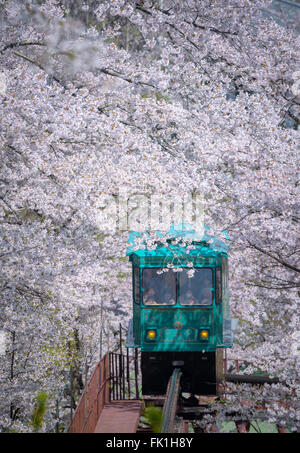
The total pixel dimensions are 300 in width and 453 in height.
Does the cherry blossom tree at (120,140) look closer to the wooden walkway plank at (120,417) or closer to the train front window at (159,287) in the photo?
the wooden walkway plank at (120,417)

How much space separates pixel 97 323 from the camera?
1497 centimetres

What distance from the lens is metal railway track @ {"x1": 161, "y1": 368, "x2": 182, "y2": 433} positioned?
798cm

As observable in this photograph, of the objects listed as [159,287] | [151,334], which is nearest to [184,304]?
[159,287]

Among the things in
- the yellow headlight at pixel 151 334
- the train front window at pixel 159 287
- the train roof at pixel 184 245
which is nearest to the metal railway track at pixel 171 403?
→ the yellow headlight at pixel 151 334

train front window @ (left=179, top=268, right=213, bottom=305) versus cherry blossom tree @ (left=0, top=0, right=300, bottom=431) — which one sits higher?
cherry blossom tree @ (left=0, top=0, right=300, bottom=431)

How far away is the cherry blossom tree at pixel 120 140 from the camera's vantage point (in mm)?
8188

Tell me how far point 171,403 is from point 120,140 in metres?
4.62

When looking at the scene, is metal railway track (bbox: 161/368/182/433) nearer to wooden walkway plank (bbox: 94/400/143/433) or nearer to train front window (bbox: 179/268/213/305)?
wooden walkway plank (bbox: 94/400/143/433)

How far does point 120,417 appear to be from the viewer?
29.9ft

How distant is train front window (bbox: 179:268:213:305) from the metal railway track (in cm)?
149

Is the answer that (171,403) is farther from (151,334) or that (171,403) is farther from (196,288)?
(196,288)

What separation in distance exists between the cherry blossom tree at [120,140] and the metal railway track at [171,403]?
1517 millimetres

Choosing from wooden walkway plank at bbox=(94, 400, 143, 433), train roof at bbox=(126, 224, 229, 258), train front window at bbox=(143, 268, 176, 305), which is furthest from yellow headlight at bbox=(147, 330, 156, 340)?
train roof at bbox=(126, 224, 229, 258)
